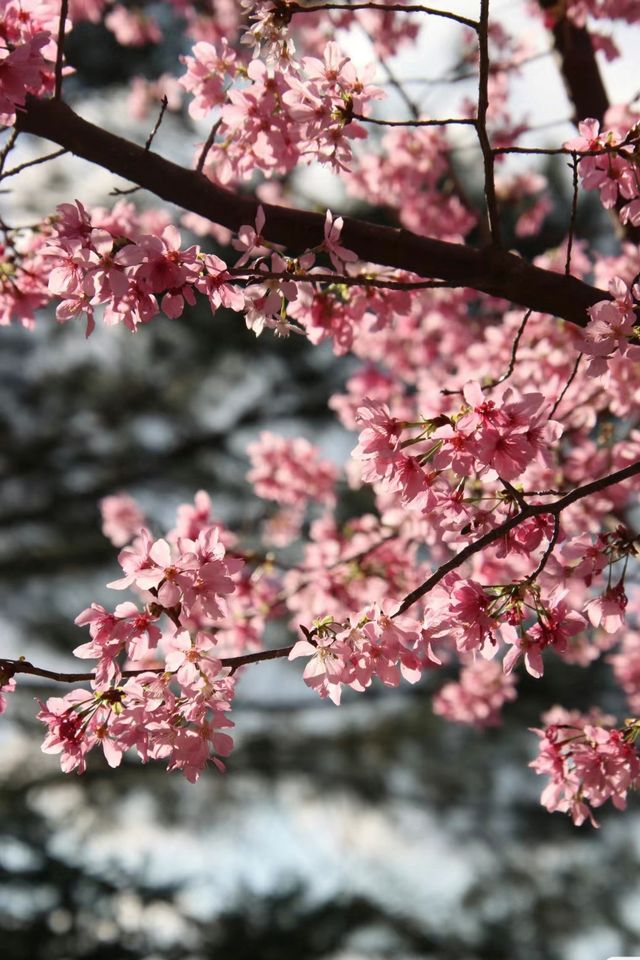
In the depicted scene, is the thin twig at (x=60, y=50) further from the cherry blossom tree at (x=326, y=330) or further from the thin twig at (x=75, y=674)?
the thin twig at (x=75, y=674)

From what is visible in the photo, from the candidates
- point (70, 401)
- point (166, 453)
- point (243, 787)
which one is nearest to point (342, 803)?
point (243, 787)

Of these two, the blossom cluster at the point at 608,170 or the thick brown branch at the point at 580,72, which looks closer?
the blossom cluster at the point at 608,170

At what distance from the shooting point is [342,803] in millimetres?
7684

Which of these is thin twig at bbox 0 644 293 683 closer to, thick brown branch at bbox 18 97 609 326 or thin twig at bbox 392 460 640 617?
thin twig at bbox 392 460 640 617

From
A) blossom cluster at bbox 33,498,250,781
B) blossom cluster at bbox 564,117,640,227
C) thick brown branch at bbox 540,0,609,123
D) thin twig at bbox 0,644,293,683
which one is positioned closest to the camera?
thin twig at bbox 0,644,293,683

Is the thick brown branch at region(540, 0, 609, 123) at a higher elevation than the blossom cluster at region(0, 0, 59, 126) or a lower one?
higher

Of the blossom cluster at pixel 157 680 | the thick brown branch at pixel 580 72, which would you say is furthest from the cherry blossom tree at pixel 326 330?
the thick brown branch at pixel 580 72

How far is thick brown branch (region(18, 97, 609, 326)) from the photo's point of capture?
5.89 feet

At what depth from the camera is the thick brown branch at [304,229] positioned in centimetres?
179

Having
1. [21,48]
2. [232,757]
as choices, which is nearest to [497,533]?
[21,48]

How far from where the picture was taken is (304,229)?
1.80 meters

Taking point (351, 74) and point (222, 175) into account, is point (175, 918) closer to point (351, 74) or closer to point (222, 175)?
point (222, 175)

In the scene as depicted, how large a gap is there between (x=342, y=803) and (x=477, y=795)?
1.44 m

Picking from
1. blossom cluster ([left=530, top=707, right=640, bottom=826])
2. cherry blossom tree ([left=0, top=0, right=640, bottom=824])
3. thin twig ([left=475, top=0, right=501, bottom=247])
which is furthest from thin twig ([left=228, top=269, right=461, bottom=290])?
blossom cluster ([left=530, top=707, right=640, bottom=826])
